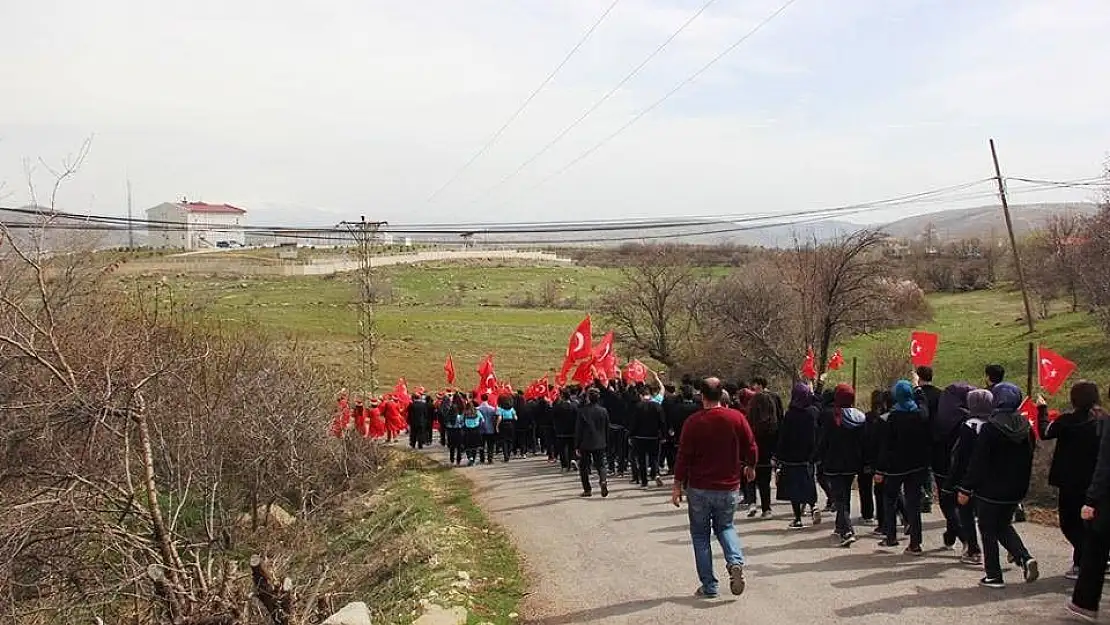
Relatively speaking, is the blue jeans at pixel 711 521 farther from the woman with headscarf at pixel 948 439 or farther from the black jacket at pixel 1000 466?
the woman with headscarf at pixel 948 439

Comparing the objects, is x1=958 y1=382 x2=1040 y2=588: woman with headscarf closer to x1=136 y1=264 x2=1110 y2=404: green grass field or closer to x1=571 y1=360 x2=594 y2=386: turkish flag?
x1=571 y1=360 x2=594 y2=386: turkish flag

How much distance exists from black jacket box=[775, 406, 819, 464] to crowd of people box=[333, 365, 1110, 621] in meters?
0.02

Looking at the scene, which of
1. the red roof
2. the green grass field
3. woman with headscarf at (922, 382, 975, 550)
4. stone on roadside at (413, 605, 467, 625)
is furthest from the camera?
the red roof

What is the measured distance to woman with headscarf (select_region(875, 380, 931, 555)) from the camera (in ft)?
32.6

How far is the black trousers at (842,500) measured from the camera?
34.7 ft

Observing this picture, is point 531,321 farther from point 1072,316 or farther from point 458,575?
point 458,575

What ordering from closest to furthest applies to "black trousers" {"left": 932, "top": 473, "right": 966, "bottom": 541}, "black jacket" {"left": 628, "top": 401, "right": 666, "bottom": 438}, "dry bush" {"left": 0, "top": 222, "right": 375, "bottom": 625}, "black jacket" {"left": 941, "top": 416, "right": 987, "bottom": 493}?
"black jacket" {"left": 941, "top": 416, "right": 987, "bottom": 493} < "black trousers" {"left": 932, "top": 473, "right": 966, "bottom": 541} < "dry bush" {"left": 0, "top": 222, "right": 375, "bottom": 625} < "black jacket" {"left": 628, "top": 401, "right": 666, "bottom": 438}

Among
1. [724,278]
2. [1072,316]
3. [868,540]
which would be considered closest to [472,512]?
[868,540]

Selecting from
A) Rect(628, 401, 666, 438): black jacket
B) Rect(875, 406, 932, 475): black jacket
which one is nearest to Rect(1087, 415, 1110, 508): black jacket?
Rect(875, 406, 932, 475): black jacket

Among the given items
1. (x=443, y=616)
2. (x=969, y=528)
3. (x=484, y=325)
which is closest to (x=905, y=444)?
(x=969, y=528)

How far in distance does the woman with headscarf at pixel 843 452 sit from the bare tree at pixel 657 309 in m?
41.9

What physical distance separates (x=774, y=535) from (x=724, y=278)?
41.0 m

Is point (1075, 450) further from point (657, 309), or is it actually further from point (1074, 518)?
point (657, 309)

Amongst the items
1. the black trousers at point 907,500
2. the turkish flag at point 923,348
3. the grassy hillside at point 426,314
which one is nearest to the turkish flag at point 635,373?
the turkish flag at point 923,348
